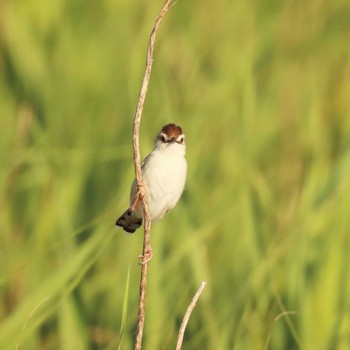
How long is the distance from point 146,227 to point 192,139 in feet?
6.32

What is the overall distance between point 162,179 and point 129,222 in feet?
0.41

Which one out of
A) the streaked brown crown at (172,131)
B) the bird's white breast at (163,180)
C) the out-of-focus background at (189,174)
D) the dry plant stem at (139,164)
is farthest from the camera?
the out-of-focus background at (189,174)

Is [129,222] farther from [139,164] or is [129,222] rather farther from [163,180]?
[139,164]

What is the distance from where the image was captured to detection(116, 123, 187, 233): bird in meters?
2.80

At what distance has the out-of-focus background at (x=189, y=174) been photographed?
321 centimetres

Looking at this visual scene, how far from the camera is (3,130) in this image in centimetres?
457

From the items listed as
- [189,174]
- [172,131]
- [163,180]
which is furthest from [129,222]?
[189,174]

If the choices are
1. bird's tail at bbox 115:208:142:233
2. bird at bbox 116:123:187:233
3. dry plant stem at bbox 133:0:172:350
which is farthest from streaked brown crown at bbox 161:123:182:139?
dry plant stem at bbox 133:0:172:350

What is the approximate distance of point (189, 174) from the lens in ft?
12.7

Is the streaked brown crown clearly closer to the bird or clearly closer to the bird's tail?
the bird

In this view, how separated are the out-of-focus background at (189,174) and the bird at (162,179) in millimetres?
91

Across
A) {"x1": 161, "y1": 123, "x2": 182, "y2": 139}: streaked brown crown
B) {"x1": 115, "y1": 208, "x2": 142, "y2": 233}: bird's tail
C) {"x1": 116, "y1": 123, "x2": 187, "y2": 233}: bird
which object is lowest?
{"x1": 115, "y1": 208, "x2": 142, "y2": 233}: bird's tail

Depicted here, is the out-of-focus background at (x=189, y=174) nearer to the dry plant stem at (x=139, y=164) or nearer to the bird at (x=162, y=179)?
the bird at (x=162, y=179)

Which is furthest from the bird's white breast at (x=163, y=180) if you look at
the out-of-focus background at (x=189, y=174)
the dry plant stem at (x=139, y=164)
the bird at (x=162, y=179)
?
the dry plant stem at (x=139, y=164)
